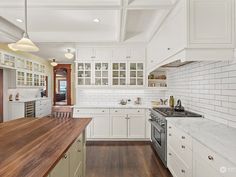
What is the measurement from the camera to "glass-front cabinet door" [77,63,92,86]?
460 centimetres

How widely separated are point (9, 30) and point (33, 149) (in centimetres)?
346

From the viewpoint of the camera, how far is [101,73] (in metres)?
4.61

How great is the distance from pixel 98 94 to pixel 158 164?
8.13 ft

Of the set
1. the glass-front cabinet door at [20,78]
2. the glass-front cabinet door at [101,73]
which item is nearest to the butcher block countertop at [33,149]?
the glass-front cabinet door at [101,73]

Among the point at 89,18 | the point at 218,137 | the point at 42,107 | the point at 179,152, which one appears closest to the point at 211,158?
the point at 218,137

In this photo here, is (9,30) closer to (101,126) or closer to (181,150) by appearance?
(101,126)

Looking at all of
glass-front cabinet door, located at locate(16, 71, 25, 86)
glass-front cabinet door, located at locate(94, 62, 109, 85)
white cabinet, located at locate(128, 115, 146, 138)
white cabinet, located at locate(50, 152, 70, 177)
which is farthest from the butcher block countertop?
glass-front cabinet door, located at locate(16, 71, 25, 86)

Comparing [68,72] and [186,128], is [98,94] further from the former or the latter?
[68,72]

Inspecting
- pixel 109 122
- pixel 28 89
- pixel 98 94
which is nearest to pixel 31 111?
pixel 28 89

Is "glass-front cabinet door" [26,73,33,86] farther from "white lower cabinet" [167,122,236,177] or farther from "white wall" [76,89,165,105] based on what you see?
"white lower cabinet" [167,122,236,177]

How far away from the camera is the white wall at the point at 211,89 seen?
207 cm

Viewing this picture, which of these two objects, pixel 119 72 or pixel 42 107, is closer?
pixel 119 72

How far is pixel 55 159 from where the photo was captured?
1141 mm

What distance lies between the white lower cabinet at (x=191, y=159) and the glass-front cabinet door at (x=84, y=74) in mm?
2645
